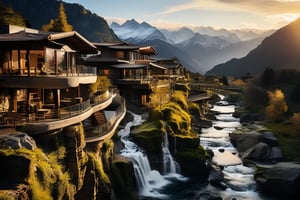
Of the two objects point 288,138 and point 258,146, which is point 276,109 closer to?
point 288,138

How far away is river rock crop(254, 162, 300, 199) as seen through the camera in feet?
150

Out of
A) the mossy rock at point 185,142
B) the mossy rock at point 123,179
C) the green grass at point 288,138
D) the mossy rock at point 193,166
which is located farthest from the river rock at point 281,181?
the mossy rock at point 123,179

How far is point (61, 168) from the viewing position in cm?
2547

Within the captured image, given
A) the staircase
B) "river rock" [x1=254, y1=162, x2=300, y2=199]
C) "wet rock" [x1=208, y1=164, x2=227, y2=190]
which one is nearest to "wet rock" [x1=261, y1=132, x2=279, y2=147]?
"river rock" [x1=254, y1=162, x2=300, y2=199]

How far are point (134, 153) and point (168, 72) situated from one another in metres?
61.9

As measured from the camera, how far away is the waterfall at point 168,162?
49.5 m

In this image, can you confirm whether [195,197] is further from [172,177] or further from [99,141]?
[99,141]

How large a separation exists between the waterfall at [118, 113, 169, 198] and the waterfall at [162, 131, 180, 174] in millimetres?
2206

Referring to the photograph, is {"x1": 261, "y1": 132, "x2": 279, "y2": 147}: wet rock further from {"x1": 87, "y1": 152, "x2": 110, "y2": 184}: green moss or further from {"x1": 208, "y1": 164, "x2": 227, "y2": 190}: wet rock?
{"x1": 87, "y1": 152, "x2": 110, "y2": 184}: green moss

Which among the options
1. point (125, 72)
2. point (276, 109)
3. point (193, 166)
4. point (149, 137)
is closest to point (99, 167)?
point (149, 137)

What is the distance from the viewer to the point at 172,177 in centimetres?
4847

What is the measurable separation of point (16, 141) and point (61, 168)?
5.76 m

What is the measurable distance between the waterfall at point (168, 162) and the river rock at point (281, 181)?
37.9 feet

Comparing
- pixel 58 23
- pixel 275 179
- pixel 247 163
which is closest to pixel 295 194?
pixel 275 179
